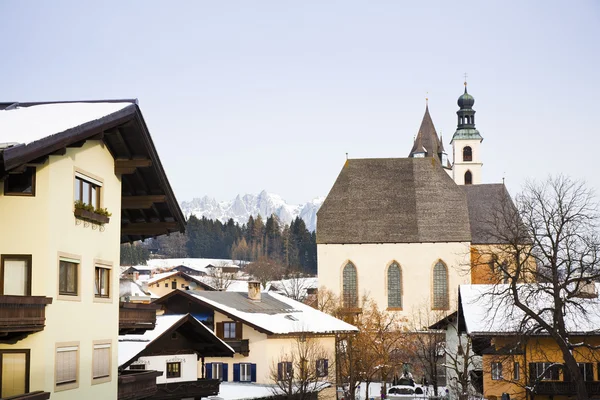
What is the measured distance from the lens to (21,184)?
1641cm

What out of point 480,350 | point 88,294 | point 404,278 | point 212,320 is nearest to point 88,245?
point 88,294

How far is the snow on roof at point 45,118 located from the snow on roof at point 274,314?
97.9 feet

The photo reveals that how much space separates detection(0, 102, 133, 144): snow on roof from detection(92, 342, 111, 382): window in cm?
475

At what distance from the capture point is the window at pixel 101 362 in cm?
Answer: 1919

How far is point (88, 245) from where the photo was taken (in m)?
18.5

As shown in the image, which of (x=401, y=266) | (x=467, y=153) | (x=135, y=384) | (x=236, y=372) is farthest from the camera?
(x=467, y=153)

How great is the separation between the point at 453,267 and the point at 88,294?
7375 centimetres

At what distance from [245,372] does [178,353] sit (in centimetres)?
1485

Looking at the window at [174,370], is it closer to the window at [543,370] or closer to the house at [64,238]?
the house at [64,238]

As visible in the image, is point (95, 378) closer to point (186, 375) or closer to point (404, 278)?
point (186, 375)

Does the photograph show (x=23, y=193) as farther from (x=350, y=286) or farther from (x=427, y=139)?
(x=427, y=139)

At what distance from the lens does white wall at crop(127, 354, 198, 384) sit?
31953 mm

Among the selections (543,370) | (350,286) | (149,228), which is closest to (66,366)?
(149,228)

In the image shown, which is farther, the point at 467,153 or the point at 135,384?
the point at 467,153
